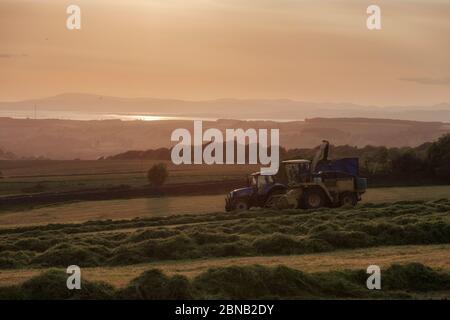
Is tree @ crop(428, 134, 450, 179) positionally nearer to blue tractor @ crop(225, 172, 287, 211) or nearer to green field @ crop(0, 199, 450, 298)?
blue tractor @ crop(225, 172, 287, 211)

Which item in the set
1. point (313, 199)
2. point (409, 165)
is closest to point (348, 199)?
point (313, 199)

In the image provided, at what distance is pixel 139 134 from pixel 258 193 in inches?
1594

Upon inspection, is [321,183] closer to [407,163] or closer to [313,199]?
[313,199]

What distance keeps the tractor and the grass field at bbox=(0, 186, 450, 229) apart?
211 inches

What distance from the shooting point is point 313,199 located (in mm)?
27438

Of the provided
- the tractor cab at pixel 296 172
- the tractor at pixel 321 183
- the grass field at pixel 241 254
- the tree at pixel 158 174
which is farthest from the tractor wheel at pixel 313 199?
the tree at pixel 158 174

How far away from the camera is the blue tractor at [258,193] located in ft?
91.7

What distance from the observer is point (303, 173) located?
27.8 meters

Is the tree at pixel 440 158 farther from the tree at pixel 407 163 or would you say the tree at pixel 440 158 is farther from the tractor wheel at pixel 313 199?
the tractor wheel at pixel 313 199

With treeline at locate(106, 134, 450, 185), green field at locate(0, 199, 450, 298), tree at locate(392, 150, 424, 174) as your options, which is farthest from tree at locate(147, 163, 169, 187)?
green field at locate(0, 199, 450, 298)

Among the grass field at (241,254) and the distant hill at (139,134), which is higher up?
the distant hill at (139,134)

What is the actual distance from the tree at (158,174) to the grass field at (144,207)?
13.4ft
